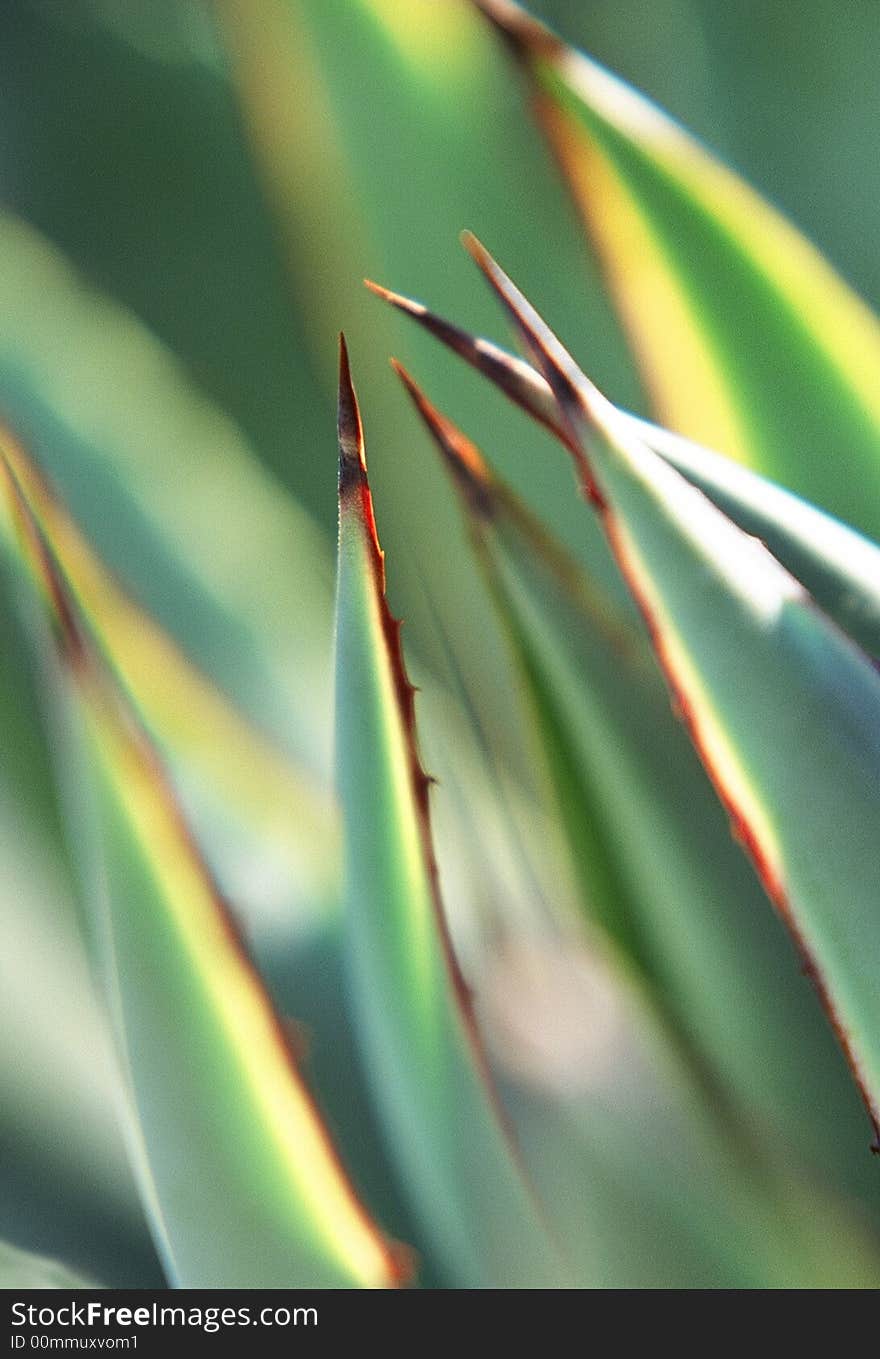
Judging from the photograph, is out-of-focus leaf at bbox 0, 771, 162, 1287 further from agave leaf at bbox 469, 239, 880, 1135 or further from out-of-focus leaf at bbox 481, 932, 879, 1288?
agave leaf at bbox 469, 239, 880, 1135

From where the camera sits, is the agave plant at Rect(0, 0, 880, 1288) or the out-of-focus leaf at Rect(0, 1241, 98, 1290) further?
the out-of-focus leaf at Rect(0, 1241, 98, 1290)

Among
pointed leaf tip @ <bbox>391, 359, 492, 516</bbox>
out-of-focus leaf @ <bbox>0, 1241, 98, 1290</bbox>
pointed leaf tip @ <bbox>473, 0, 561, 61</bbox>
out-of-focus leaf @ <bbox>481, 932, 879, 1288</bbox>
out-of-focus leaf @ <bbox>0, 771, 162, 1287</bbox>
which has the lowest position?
out-of-focus leaf @ <bbox>481, 932, 879, 1288</bbox>

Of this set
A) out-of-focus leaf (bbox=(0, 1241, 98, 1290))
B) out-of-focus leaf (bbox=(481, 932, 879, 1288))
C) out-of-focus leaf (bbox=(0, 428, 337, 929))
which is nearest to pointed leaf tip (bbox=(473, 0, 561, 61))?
out-of-focus leaf (bbox=(0, 428, 337, 929))

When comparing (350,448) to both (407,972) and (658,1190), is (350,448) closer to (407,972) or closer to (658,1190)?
(407,972)

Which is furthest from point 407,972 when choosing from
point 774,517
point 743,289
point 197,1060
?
point 743,289

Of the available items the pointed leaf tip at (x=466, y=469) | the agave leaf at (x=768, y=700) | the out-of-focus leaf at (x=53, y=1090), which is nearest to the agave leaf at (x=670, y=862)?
the pointed leaf tip at (x=466, y=469)
